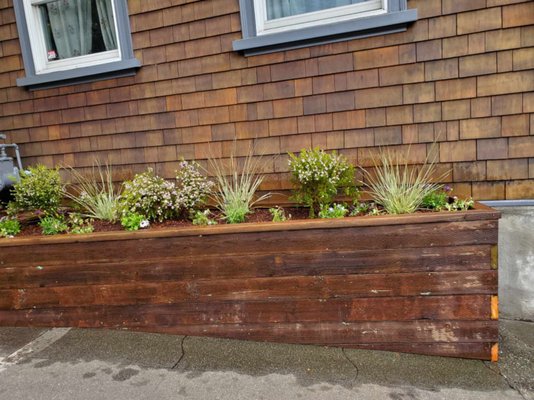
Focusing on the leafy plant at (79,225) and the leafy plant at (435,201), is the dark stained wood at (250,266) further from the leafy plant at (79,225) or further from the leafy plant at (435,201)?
the leafy plant at (435,201)

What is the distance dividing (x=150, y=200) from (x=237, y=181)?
83cm

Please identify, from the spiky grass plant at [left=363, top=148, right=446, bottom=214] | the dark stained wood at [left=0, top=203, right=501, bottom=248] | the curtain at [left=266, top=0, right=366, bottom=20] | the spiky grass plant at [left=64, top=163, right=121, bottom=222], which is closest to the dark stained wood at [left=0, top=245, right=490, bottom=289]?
the dark stained wood at [left=0, top=203, right=501, bottom=248]

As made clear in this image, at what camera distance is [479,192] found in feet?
9.73

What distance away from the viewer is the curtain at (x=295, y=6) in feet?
10.2

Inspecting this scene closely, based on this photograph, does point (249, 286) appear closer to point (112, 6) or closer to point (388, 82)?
point (388, 82)

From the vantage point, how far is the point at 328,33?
120 inches

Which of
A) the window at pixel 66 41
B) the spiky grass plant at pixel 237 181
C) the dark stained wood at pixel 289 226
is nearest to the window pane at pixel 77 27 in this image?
the window at pixel 66 41

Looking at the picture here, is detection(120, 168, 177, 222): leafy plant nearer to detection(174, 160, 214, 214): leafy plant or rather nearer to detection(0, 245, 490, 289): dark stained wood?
detection(174, 160, 214, 214): leafy plant

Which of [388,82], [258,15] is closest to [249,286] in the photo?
[388,82]

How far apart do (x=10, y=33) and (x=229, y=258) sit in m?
3.40

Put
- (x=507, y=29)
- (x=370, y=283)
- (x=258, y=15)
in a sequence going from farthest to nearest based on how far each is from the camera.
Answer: (x=258, y=15), (x=507, y=29), (x=370, y=283)

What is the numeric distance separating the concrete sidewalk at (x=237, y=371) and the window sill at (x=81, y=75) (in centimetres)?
236

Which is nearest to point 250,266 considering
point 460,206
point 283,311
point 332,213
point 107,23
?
point 283,311

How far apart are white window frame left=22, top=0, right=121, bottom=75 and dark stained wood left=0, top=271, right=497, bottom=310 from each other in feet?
7.28
